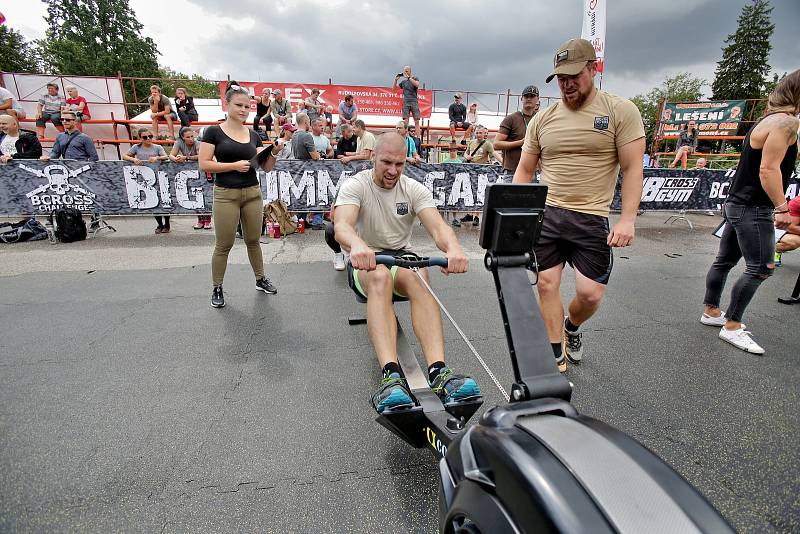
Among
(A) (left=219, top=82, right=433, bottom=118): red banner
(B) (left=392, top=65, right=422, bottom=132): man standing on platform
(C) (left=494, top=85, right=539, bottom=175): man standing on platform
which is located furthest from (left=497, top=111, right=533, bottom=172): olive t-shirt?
(A) (left=219, top=82, right=433, bottom=118): red banner

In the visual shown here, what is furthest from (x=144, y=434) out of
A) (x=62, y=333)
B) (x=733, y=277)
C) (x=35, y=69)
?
(x=35, y=69)

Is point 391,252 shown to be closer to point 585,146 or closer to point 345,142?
point 585,146

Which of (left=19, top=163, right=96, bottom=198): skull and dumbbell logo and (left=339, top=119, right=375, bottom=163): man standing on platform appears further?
(left=339, top=119, right=375, bottom=163): man standing on platform

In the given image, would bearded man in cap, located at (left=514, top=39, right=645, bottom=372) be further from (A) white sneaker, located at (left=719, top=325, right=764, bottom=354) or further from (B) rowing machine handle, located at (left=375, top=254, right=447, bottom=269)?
(A) white sneaker, located at (left=719, top=325, right=764, bottom=354)

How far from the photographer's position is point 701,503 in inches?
29.1

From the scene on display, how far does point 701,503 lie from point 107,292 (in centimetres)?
502

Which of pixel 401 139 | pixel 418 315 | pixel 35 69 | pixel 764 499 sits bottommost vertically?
pixel 764 499

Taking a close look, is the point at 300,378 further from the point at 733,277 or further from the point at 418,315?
the point at 733,277

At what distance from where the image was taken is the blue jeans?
9.16 ft

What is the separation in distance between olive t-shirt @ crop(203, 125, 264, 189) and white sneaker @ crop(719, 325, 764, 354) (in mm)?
4174

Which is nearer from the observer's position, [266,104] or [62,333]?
[62,333]

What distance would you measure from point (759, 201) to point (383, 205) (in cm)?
265

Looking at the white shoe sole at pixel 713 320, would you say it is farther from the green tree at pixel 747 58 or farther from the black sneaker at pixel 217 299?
the green tree at pixel 747 58

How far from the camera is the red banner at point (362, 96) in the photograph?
15.6 metres
